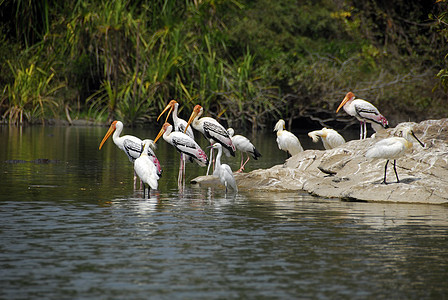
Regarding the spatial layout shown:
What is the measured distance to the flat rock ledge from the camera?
13.5m

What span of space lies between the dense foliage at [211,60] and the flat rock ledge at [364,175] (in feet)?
63.0

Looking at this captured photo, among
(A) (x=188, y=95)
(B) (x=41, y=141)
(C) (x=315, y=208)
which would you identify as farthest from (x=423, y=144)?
(A) (x=188, y=95)

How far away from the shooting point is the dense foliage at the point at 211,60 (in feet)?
121

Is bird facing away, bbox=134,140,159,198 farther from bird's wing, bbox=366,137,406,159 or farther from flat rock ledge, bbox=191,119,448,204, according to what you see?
bird's wing, bbox=366,137,406,159

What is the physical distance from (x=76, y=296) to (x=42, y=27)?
37017 millimetres

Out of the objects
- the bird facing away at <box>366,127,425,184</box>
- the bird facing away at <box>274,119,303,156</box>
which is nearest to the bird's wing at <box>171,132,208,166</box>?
the bird facing away at <box>274,119,303,156</box>

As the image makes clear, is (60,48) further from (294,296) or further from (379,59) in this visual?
(294,296)

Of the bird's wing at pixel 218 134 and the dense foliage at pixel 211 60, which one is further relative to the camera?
the dense foliage at pixel 211 60

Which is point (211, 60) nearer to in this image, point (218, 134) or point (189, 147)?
point (218, 134)

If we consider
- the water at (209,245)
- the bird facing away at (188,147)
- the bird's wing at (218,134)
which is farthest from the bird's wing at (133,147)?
the bird's wing at (218,134)

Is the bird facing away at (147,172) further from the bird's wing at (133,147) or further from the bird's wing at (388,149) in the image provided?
the bird's wing at (388,149)

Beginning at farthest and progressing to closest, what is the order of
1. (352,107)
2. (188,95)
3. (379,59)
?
1. (379,59)
2. (188,95)
3. (352,107)

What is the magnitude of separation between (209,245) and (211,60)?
2856cm

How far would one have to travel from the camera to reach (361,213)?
39.8 feet
